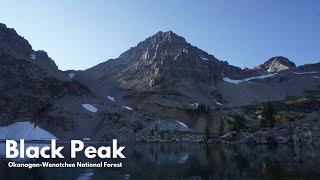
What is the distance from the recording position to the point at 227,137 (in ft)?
586

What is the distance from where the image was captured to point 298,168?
187 feet

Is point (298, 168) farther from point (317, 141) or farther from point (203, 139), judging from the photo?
point (203, 139)

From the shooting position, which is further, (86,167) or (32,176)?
(86,167)

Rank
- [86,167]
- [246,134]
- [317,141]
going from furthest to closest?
[246,134] → [317,141] → [86,167]

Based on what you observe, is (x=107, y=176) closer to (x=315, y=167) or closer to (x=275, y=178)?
(x=275, y=178)

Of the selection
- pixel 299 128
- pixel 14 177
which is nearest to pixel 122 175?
pixel 14 177

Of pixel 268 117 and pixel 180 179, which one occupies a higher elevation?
pixel 268 117

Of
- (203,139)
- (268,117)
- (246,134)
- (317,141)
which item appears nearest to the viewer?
(317,141)

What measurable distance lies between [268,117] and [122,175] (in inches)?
5354

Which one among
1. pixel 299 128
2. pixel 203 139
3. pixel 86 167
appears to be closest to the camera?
pixel 86 167

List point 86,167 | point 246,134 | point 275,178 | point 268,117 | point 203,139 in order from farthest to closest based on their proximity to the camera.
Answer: point 203,139
point 268,117
point 246,134
point 86,167
point 275,178

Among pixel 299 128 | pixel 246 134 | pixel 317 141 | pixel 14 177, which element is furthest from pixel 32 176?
pixel 246 134

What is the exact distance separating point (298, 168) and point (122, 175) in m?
25.1

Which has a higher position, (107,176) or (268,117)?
(268,117)
